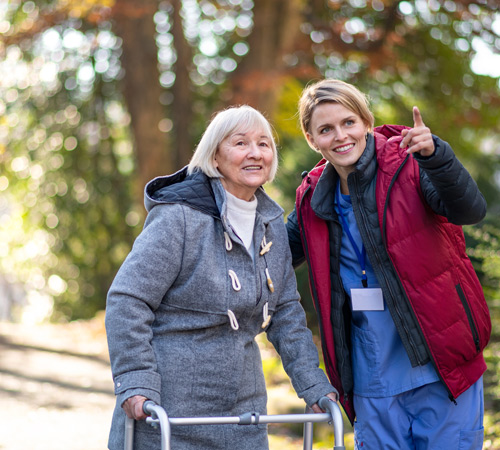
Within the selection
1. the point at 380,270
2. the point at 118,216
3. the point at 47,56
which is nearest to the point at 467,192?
the point at 380,270

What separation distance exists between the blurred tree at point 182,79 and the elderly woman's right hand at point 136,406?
5.18 meters

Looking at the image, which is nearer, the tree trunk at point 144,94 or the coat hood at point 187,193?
the coat hood at point 187,193

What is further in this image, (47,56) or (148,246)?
(47,56)

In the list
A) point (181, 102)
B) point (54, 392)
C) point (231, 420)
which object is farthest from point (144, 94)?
point (231, 420)

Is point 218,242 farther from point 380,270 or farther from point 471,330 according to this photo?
point 471,330

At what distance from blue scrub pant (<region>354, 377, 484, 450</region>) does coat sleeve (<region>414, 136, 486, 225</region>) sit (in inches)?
25.7

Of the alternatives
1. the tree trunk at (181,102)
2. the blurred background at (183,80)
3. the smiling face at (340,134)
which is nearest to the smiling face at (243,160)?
the smiling face at (340,134)

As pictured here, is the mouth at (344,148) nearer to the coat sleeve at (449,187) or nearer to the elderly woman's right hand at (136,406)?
the coat sleeve at (449,187)

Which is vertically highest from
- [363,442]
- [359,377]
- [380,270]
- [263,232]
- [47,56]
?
[47,56]

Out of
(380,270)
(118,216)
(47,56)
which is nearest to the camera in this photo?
(380,270)

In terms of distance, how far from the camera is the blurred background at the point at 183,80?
823 centimetres

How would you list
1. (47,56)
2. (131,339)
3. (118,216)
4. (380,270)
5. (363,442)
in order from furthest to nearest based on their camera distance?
(118,216)
(47,56)
(363,442)
(380,270)
(131,339)

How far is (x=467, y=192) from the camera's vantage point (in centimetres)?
240

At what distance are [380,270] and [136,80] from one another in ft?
21.6
